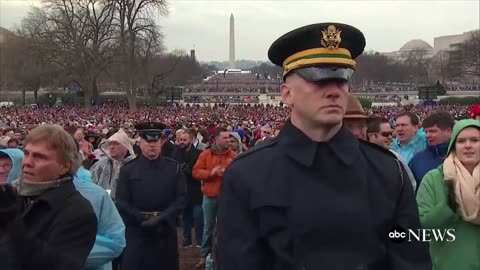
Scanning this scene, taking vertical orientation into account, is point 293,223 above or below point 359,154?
below

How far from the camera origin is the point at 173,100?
60.7 metres

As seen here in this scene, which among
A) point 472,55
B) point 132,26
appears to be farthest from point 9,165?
point 472,55

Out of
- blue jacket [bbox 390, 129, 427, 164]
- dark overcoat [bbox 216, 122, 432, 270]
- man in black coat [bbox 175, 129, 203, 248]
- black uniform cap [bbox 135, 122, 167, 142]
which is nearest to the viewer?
dark overcoat [bbox 216, 122, 432, 270]

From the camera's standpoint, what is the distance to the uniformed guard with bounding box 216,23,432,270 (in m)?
2.36

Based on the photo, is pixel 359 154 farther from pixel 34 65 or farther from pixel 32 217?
pixel 34 65

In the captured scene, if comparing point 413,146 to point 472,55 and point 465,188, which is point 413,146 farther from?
point 472,55

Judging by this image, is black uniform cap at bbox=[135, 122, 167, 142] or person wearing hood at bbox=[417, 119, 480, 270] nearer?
person wearing hood at bbox=[417, 119, 480, 270]

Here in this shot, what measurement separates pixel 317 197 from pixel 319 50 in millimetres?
590

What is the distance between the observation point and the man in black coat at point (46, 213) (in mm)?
2941

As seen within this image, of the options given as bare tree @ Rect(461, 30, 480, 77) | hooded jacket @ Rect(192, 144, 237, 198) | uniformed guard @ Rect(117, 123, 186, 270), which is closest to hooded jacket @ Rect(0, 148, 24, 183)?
uniformed guard @ Rect(117, 123, 186, 270)

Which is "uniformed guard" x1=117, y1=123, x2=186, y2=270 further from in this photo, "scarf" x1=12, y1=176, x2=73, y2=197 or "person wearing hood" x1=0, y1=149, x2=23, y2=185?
"scarf" x1=12, y1=176, x2=73, y2=197

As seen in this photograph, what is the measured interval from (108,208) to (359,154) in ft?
7.05

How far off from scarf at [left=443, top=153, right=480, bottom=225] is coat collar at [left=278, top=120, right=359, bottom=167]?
6.08 feet

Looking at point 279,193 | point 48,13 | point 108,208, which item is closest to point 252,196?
point 279,193
